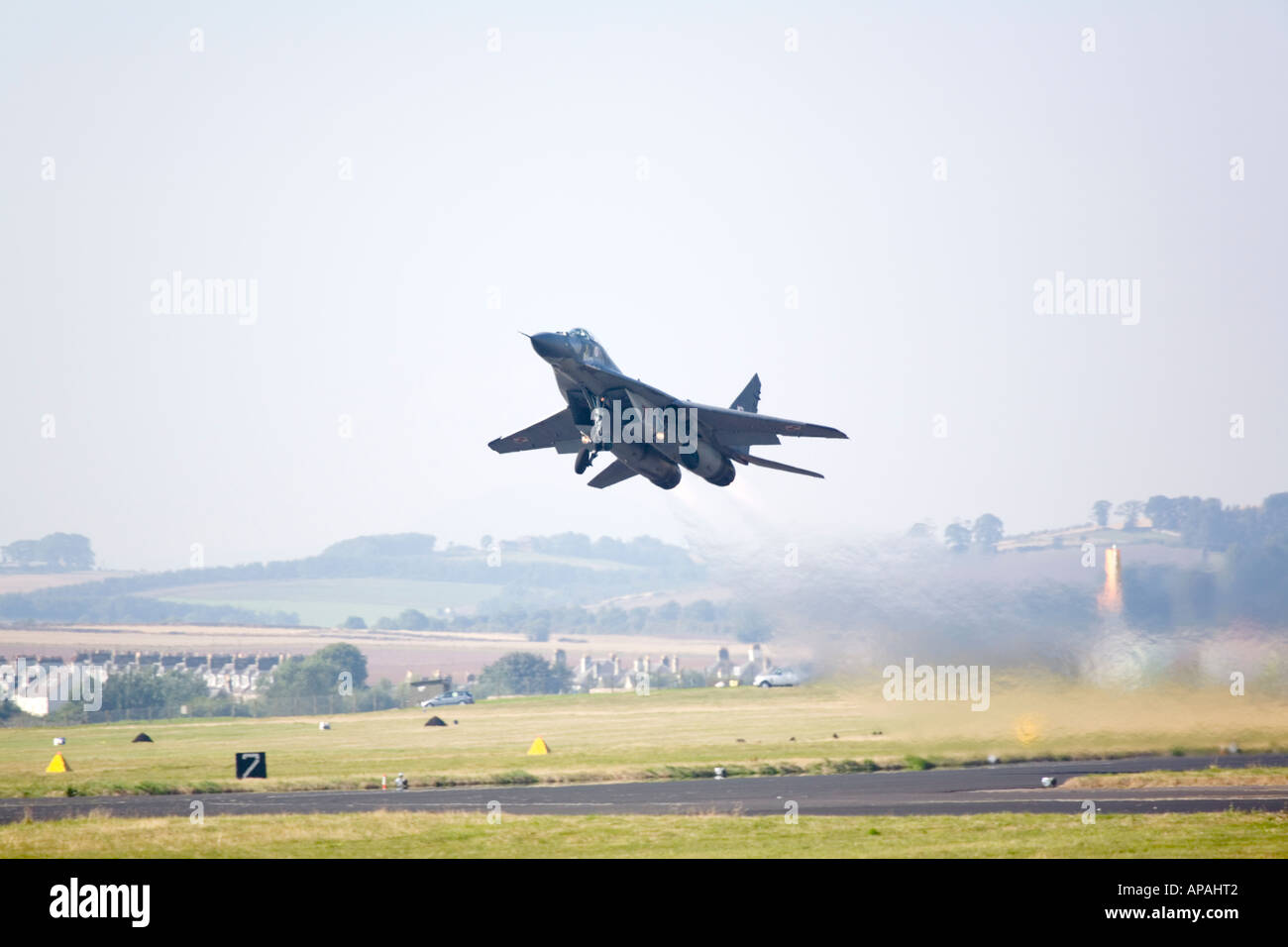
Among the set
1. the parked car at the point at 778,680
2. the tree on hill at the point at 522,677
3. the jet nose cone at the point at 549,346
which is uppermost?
the jet nose cone at the point at 549,346

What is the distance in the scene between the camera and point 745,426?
38.3 m

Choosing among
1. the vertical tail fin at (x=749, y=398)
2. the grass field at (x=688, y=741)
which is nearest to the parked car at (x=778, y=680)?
the grass field at (x=688, y=741)

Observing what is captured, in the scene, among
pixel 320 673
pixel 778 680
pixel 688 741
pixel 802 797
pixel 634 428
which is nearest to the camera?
pixel 802 797

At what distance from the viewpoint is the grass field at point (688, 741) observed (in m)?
37.8

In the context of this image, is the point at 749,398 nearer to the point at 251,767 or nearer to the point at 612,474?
the point at 612,474

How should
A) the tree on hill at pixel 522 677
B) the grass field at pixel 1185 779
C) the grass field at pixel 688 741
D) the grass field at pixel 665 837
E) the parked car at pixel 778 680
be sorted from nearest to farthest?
the grass field at pixel 665 837 < the grass field at pixel 1185 779 < the grass field at pixel 688 741 < the parked car at pixel 778 680 < the tree on hill at pixel 522 677

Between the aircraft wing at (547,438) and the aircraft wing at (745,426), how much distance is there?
4.24 m

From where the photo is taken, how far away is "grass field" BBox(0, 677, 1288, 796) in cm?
3775

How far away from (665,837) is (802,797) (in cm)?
881

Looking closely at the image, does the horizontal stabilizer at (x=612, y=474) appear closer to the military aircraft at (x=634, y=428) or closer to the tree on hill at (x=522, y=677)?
the military aircraft at (x=634, y=428)

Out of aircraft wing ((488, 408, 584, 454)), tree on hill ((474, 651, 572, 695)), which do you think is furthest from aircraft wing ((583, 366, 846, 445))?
tree on hill ((474, 651, 572, 695))

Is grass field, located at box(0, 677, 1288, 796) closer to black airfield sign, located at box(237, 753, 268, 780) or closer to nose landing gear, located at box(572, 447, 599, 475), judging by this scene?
black airfield sign, located at box(237, 753, 268, 780)

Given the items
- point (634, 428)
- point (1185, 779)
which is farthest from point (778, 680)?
point (634, 428)
